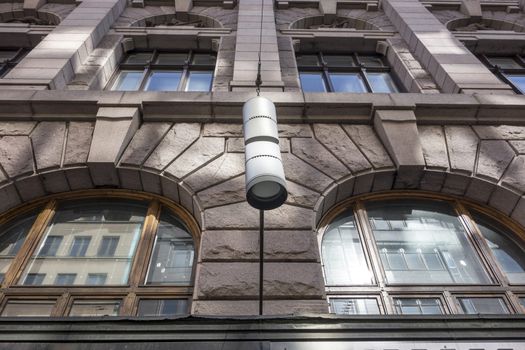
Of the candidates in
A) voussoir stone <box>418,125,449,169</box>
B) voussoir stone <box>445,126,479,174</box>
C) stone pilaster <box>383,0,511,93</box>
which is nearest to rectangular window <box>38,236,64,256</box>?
voussoir stone <box>418,125,449,169</box>

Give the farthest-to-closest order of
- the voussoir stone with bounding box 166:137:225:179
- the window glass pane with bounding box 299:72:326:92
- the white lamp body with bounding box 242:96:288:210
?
the window glass pane with bounding box 299:72:326:92 → the voussoir stone with bounding box 166:137:225:179 → the white lamp body with bounding box 242:96:288:210

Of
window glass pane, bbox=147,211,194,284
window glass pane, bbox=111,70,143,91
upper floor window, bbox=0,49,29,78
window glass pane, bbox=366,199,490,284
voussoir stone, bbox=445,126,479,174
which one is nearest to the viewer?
window glass pane, bbox=147,211,194,284

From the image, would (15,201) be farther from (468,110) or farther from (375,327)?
(468,110)

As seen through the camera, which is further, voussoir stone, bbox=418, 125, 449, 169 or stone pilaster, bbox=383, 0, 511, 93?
stone pilaster, bbox=383, 0, 511, 93

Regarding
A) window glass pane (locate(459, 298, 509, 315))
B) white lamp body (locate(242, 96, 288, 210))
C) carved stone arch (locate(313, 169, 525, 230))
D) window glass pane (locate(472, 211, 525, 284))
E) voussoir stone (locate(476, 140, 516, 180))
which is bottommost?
window glass pane (locate(459, 298, 509, 315))

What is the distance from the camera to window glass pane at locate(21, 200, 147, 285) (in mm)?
5418

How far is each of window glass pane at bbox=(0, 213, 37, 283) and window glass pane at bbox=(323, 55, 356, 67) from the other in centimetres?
809

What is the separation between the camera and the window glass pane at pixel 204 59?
10.8 metres

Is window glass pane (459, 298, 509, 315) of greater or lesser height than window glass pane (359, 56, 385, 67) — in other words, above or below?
below

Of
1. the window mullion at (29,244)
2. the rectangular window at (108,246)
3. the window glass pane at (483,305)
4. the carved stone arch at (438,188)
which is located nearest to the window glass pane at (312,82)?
the carved stone arch at (438,188)

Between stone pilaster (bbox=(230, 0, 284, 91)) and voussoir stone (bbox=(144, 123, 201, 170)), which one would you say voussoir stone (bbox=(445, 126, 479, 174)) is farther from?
voussoir stone (bbox=(144, 123, 201, 170))

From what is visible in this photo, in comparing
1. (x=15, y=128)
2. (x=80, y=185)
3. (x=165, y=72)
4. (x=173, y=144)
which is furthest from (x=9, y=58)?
(x=173, y=144)

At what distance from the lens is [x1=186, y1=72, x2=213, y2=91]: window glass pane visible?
31.4ft

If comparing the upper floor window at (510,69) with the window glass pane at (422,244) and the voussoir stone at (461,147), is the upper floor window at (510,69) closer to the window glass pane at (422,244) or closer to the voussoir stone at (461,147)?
the voussoir stone at (461,147)
